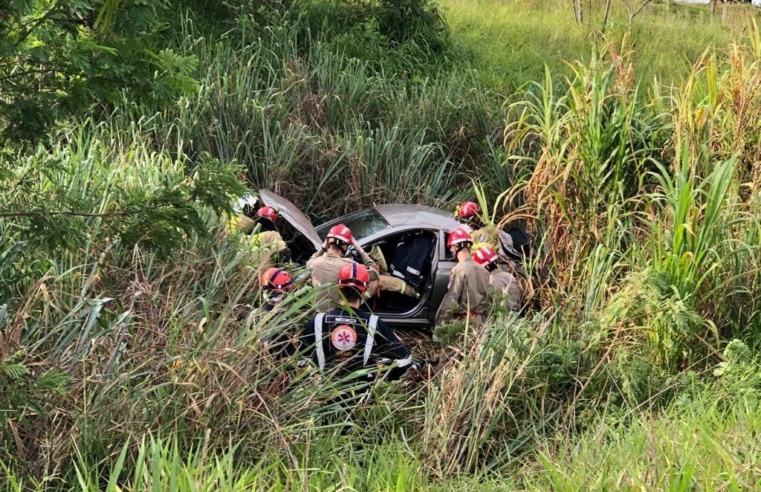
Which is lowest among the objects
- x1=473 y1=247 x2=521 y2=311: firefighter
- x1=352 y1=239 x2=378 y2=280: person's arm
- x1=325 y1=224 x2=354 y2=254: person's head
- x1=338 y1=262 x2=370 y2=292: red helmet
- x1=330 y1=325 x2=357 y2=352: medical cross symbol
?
x1=352 y1=239 x2=378 y2=280: person's arm

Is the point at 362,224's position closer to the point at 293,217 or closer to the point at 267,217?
the point at 293,217

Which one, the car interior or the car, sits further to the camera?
the car interior

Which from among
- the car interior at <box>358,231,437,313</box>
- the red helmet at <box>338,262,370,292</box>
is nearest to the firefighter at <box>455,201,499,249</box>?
the car interior at <box>358,231,437,313</box>

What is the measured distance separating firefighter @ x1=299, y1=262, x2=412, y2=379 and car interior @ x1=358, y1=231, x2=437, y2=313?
6.07ft

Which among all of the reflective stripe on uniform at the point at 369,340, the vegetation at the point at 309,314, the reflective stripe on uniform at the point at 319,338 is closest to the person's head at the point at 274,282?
the vegetation at the point at 309,314

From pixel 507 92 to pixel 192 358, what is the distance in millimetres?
9010

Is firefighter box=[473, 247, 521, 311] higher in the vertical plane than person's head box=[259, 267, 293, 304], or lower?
lower

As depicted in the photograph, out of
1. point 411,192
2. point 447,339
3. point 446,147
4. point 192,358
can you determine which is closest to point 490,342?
point 447,339

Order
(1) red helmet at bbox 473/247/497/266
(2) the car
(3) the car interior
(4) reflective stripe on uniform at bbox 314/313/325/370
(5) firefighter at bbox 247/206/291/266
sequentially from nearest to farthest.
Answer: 1. (4) reflective stripe on uniform at bbox 314/313/325/370
2. (5) firefighter at bbox 247/206/291/266
3. (1) red helmet at bbox 473/247/497/266
4. (2) the car
5. (3) the car interior

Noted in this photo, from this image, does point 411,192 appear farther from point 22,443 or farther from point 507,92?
point 22,443

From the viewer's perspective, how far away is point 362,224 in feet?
27.1

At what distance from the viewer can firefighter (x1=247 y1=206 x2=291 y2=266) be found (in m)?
6.45

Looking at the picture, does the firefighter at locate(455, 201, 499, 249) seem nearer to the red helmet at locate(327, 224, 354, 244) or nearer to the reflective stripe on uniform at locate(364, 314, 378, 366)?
the red helmet at locate(327, 224, 354, 244)

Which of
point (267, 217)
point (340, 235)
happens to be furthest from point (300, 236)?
point (340, 235)
